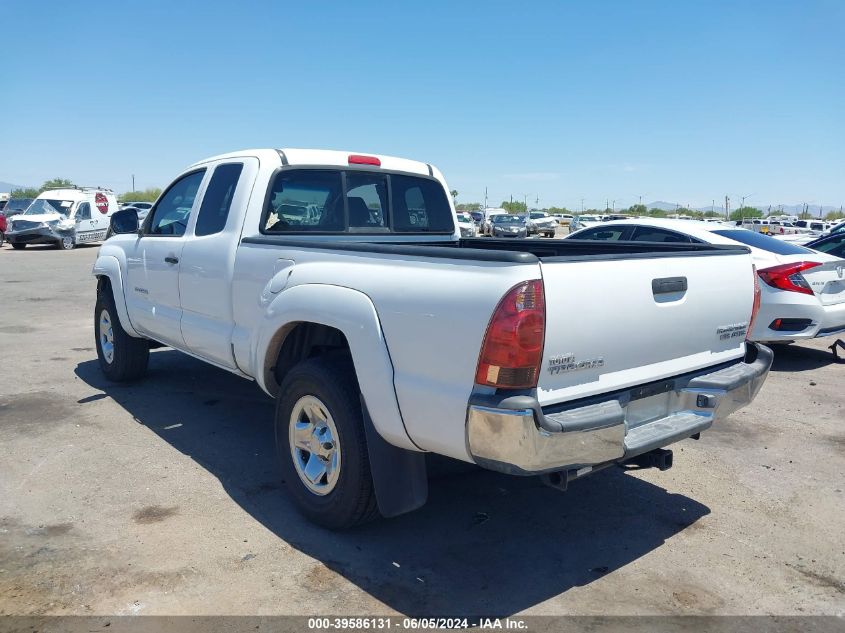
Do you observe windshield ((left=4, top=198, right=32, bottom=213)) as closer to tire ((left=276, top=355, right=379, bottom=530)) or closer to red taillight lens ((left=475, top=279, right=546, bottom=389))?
tire ((left=276, top=355, right=379, bottom=530))

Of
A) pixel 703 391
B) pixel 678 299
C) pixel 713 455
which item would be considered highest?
pixel 678 299

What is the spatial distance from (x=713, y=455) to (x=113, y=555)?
4.08 metres

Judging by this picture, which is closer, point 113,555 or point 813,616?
point 813,616

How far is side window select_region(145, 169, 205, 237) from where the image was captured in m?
5.46

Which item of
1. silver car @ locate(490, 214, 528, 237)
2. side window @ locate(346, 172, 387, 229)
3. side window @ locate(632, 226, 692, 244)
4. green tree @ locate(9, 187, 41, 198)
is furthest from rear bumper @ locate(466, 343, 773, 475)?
green tree @ locate(9, 187, 41, 198)

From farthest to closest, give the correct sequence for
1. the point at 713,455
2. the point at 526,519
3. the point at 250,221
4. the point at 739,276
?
the point at 713,455
the point at 250,221
the point at 526,519
the point at 739,276

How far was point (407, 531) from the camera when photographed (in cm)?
392

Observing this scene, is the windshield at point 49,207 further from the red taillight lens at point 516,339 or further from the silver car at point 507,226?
the red taillight lens at point 516,339

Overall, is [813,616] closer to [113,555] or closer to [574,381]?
[574,381]

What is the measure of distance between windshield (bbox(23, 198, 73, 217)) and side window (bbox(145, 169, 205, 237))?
2347cm

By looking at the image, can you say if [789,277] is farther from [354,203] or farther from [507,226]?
[507,226]

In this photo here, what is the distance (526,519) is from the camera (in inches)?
161

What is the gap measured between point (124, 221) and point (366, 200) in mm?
2491

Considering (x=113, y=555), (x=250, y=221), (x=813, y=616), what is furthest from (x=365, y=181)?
(x=813, y=616)
